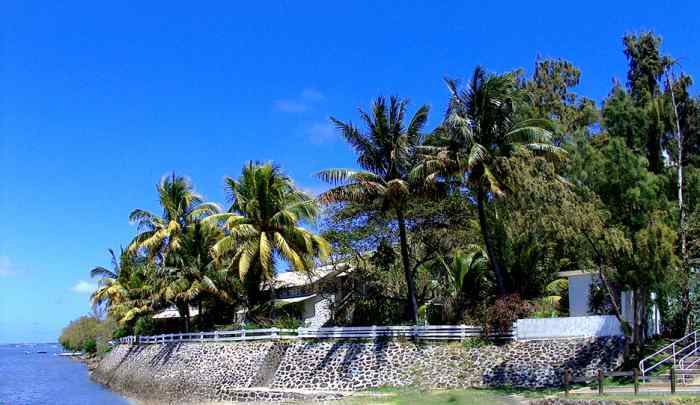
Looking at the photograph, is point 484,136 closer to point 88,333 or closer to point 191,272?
point 191,272

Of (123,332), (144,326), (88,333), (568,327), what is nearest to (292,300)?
(144,326)

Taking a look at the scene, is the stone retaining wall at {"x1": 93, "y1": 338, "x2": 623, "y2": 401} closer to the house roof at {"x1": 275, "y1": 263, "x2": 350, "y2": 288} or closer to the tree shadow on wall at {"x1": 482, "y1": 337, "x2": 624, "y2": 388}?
the tree shadow on wall at {"x1": 482, "y1": 337, "x2": 624, "y2": 388}

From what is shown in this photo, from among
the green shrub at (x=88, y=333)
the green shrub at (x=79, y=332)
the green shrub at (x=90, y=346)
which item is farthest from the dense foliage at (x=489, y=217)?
the green shrub at (x=79, y=332)

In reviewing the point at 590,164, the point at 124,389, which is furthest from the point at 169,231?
the point at 590,164

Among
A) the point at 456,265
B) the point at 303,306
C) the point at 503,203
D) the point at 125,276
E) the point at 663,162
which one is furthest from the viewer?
the point at 125,276

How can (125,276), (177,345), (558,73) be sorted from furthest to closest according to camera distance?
1. (125,276)
2. (558,73)
3. (177,345)

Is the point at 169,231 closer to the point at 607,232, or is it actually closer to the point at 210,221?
the point at 210,221

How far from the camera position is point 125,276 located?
207ft

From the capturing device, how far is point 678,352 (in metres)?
22.5

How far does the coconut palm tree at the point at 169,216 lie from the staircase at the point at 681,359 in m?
31.4

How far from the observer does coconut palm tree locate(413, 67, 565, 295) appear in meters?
29.6

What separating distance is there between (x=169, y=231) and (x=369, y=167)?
68.4 feet

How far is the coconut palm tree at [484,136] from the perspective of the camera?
1164 inches

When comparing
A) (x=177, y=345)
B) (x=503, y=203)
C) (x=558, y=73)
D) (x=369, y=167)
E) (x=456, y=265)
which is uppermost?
(x=558, y=73)
